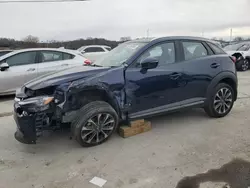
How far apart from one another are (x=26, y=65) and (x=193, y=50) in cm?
483

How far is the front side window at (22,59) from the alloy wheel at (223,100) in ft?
16.9

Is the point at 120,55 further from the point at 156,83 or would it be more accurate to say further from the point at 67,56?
the point at 67,56

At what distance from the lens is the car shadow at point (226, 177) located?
2945mm

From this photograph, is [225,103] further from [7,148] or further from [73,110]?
[7,148]

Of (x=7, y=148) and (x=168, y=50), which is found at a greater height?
A: (x=168, y=50)

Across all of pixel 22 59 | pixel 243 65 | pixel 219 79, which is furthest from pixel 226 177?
pixel 243 65

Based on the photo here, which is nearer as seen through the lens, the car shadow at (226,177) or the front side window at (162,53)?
the car shadow at (226,177)

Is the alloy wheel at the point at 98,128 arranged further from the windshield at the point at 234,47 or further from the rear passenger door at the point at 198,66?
the windshield at the point at 234,47

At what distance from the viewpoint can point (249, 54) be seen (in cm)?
1305

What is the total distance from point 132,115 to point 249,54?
35.7 feet

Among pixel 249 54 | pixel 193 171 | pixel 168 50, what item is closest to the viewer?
pixel 193 171

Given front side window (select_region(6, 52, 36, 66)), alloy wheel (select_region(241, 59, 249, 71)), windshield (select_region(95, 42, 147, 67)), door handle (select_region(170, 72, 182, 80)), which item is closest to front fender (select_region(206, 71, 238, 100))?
door handle (select_region(170, 72, 182, 80))

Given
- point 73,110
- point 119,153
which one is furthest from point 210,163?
point 73,110

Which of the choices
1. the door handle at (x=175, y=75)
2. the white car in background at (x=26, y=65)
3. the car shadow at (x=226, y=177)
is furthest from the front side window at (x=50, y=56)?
the car shadow at (x=226, y=177)
